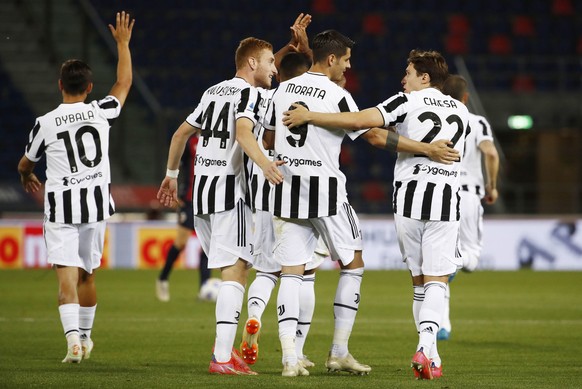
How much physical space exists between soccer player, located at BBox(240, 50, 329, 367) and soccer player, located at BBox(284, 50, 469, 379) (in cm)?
60

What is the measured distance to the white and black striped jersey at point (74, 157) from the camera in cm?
769

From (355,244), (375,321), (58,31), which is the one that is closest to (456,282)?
(375,321)

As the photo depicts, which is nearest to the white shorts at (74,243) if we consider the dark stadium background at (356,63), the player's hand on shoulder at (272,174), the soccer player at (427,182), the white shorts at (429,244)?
the player's hand on shoulder at (272,174)

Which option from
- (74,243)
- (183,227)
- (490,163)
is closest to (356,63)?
(183,227)

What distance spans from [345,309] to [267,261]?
743mm

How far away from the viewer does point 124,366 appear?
7.43m

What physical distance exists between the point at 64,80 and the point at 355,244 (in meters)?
2.39

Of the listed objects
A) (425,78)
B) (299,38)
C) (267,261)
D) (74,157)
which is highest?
(299,38)

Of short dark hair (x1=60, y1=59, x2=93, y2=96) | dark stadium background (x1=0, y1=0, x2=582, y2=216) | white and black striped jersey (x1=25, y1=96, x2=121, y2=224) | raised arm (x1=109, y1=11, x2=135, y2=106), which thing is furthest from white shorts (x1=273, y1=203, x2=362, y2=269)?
dark stadium background (x1=0, y1=0, x2=582, y2=216)

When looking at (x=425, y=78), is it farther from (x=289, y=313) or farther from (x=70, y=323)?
(x=70, y=323)

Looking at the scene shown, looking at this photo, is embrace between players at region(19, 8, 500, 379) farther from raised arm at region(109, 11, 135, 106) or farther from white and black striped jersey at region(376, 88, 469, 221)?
raised arm at region(109, 11, 135, 106)

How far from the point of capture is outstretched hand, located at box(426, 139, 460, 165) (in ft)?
22.5

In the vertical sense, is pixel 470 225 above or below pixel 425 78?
below

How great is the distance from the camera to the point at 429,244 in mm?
6930
